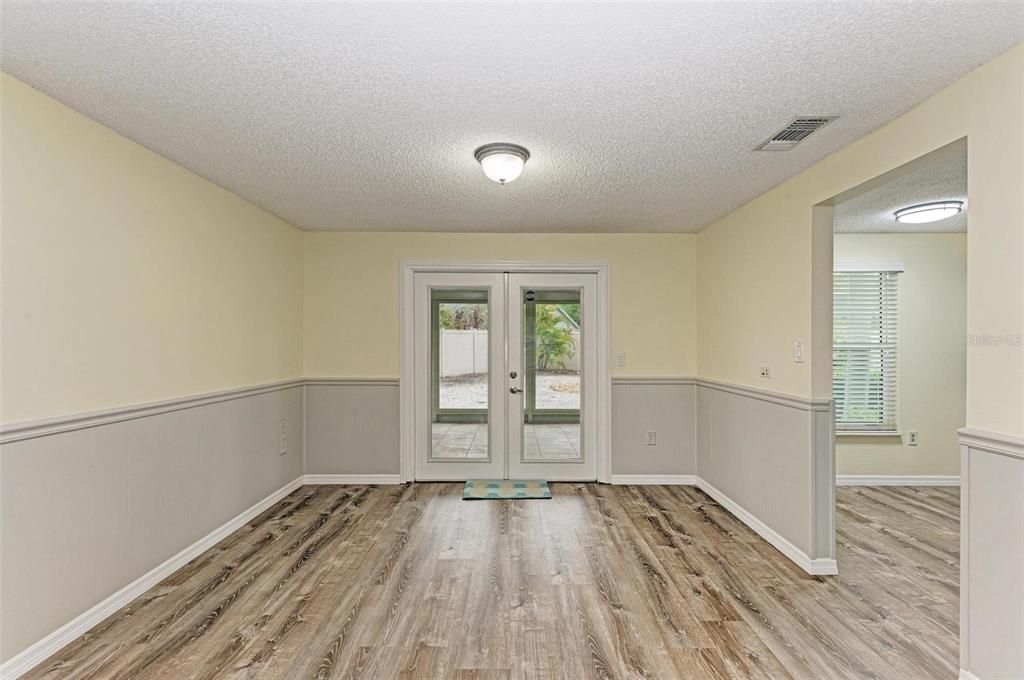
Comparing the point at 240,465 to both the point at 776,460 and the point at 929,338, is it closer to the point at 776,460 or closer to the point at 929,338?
the point at 776,460

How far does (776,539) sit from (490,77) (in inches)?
128

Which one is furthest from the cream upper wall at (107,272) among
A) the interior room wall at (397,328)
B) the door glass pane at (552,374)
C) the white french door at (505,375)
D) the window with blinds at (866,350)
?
the window with blinds at (866,350)

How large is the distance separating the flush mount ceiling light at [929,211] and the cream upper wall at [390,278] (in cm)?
169

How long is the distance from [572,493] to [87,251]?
12.5 ft

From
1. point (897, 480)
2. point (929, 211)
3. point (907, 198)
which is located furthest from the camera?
point (897, 480)

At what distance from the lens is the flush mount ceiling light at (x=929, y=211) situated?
405 cm

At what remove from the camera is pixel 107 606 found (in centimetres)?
266

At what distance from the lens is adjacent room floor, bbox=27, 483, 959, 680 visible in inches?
90.5

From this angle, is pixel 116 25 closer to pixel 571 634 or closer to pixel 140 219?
pixel 140 219

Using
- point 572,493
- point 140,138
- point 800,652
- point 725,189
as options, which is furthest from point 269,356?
point 800,652

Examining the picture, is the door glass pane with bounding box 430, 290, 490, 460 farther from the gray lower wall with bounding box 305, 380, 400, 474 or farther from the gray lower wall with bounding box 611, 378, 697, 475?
the gray lower wall with bounding box 611, 378, 697, 475

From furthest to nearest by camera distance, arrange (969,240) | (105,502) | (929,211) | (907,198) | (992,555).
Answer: (929,211), (907,198), (105,502), (969,240), (992,555)

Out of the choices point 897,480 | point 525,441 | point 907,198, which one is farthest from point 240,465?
point 897,480

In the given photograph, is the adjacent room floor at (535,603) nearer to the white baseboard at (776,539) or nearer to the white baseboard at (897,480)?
the white baseboard at (776,539)
